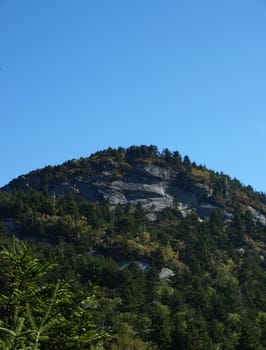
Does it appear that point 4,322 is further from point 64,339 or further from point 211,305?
point 211,305

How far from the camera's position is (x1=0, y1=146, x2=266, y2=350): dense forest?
43.6 feet

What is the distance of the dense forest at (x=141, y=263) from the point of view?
43.6 ft

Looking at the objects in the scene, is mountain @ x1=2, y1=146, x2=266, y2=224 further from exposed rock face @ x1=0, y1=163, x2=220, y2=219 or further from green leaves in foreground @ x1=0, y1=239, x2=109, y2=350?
green leaves in foreground @ x1=0, y1=239, x2=109, y2=350

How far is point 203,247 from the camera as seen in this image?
340ft

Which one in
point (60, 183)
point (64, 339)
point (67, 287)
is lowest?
point (64, 339)

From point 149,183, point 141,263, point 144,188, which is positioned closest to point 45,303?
point 141,263

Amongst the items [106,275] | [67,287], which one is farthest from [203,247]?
[67,287]

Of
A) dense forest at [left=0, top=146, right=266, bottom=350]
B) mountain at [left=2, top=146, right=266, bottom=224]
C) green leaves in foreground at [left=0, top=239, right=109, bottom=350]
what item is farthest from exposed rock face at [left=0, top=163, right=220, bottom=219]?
green leaves in foreground at [left=0, top=239, right=109, bottom=350]

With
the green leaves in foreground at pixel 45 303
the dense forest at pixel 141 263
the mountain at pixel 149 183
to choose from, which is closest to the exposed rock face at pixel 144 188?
the mountain at pixel 149 183

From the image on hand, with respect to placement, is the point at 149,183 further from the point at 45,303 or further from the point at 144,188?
the point at 45,303

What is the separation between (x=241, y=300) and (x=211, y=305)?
36.5 feet

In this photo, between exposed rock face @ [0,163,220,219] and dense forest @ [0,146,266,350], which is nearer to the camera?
dense forest @ [0,146,266,350]

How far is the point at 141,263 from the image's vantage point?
97.8 metres

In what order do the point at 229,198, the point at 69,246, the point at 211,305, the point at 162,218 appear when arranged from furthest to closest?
the point at 229,198, the point at 162,218, the point at 69,246, the point at 211,305
